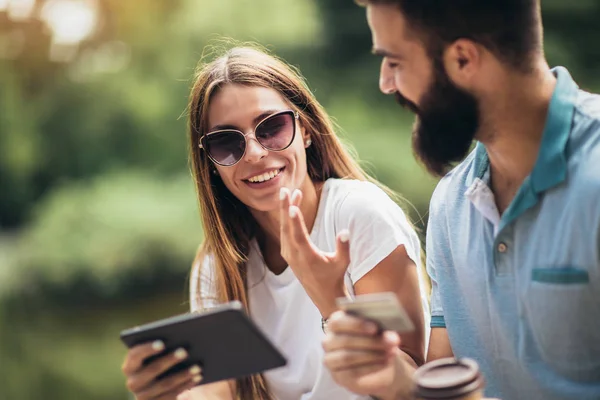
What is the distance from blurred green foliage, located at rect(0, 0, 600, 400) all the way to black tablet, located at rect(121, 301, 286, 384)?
5.36m

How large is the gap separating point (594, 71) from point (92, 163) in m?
4.88

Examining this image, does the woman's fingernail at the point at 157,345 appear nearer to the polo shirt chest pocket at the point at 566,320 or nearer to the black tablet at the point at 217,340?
the black tablet at the point at 217,340

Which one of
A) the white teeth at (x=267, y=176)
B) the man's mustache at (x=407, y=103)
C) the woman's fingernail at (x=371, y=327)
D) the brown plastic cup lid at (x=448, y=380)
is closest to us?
the brown plastic cup lid at (x=448, y=380)

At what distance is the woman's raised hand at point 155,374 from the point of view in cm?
153

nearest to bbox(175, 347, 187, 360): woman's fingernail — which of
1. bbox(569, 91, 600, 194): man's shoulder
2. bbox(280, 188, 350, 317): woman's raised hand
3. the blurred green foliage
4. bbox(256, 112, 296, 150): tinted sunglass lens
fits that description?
bbox(280, 188, 350, 317): woman's raised hand

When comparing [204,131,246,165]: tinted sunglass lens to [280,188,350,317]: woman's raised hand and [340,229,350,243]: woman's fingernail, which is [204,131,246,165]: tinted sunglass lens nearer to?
[280,188,350,317]: woman's raised hand

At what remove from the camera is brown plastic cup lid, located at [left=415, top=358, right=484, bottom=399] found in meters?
1.24

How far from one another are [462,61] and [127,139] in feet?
23.3

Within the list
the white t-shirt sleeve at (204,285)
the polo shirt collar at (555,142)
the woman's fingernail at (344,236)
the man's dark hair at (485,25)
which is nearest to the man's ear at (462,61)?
the man's dark hair at (485,25)

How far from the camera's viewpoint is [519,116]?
152 cm

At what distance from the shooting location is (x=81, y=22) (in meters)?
8.27

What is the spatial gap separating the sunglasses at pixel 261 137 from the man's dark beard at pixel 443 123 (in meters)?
0.43

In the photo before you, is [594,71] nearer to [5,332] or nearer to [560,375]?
[5,332]

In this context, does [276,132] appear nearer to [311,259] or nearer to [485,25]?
[311,259]
